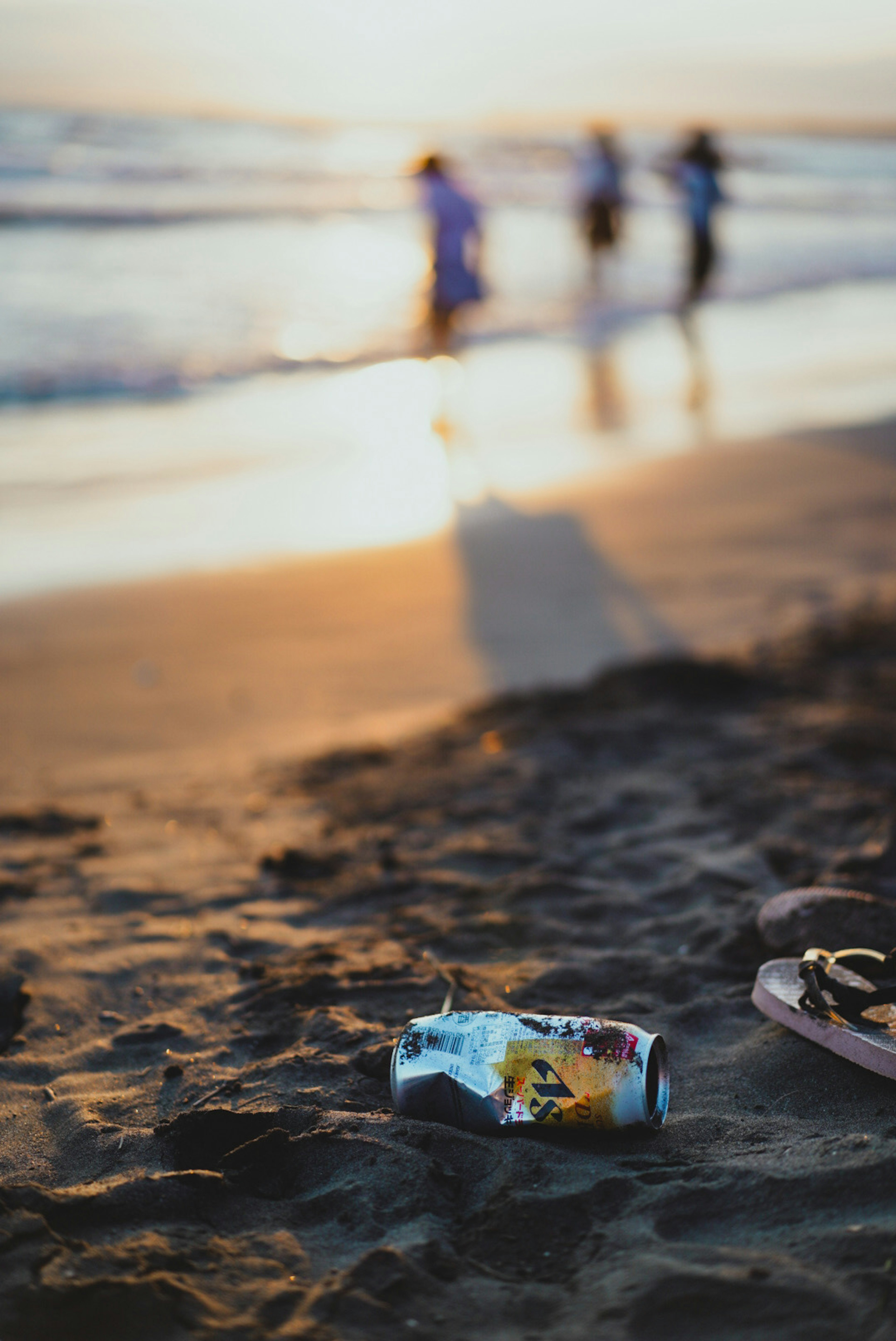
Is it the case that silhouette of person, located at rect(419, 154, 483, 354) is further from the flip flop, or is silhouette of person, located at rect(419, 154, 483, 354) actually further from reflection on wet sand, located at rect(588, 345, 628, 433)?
the flip flop

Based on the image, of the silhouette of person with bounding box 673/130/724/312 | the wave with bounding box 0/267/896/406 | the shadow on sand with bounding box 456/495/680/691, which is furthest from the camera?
the silhouette of person with bounding box 673/130/724/312

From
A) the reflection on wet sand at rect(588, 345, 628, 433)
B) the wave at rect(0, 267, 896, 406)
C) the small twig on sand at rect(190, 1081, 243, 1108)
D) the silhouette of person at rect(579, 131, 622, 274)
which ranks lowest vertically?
the small twig on sand at rect(190, 1081, 243, 1108)

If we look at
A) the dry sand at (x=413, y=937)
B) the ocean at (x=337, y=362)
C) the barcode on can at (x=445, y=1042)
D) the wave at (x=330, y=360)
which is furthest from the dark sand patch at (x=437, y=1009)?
the wave at (x=330, y=360)

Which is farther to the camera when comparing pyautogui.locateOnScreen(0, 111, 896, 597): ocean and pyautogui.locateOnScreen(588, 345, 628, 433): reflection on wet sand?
pyautogui.locateOnScreen(588, 345, 628, 433): reflection on wet sand

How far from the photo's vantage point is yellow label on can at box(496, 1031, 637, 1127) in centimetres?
186

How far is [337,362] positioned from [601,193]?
515cm

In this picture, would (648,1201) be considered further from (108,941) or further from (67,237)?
(67,237)

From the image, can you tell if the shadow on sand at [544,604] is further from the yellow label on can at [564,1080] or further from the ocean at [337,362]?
the yellow label on can at [564,1080]

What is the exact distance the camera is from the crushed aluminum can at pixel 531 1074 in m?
1.86

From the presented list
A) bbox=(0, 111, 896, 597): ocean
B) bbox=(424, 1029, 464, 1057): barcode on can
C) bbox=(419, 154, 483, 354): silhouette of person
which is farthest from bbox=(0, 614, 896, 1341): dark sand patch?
bbox=(419, 154, 483, 354): silhouette of person

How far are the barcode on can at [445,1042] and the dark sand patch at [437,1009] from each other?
132 mm

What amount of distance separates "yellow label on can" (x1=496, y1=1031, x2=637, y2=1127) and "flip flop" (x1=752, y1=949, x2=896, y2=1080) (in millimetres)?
437

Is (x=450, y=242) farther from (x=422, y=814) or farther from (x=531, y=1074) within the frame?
(x=531, y=1074)

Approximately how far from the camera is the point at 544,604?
5.06 metres
